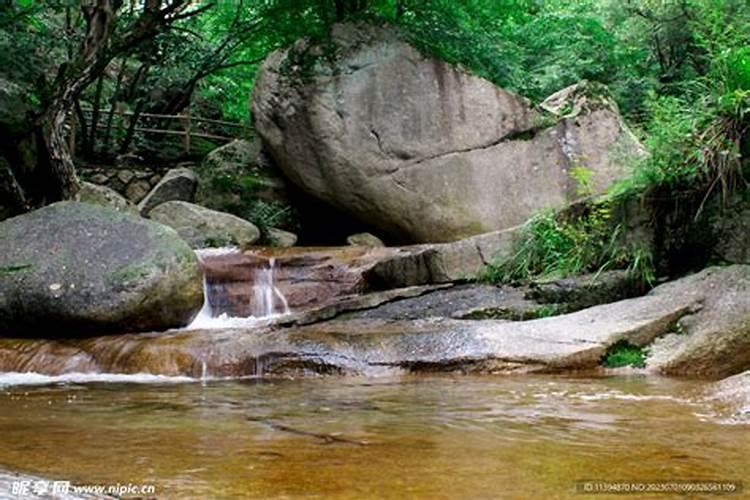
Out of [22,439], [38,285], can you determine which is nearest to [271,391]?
[22,439]

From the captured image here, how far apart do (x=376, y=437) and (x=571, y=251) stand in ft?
14.7

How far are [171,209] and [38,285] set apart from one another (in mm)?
4380

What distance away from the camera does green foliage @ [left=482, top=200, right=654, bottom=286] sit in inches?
272

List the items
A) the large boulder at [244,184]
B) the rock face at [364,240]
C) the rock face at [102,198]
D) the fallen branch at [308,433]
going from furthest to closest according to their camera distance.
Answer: the large boulder at [244,184] < the rock face at [102,198] < the rock face at [364,240] < the fallen branch at [308,433]

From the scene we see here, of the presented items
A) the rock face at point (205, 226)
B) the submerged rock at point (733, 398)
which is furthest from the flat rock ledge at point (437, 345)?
the rock face at point (205, 226)

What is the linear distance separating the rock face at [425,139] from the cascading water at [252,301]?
2.63 m

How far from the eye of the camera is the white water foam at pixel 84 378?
18.6 ft

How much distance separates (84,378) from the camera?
5898mm

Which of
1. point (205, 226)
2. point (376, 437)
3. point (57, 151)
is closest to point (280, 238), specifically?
point (205, 226)

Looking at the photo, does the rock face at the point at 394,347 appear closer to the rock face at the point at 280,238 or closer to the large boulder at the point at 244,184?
the rock face at the point at 280,238

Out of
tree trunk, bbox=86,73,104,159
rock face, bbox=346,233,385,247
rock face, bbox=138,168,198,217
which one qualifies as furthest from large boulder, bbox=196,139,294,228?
tree trunk, bbox=86,73,104,159

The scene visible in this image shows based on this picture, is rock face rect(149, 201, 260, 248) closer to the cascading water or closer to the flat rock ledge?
the cascading water

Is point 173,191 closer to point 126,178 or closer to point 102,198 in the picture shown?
point 102,198

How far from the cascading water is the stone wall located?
6.28 metres
